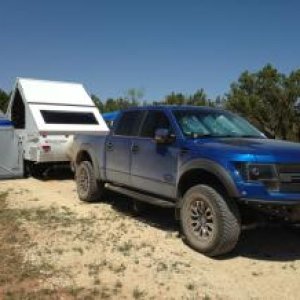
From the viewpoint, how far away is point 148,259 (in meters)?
6.37

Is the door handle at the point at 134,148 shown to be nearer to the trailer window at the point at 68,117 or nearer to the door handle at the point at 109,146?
the door handle at the point at 109,146

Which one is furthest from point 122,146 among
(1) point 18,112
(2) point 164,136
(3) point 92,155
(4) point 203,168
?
(1) point 18,112

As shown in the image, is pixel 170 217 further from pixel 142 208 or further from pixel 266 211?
pixel 266 211

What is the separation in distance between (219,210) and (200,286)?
42.5 inches

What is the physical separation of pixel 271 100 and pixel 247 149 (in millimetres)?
18300

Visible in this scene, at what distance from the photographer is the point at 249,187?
19.6ft

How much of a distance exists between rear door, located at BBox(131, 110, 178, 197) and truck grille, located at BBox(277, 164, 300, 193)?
159 centimetres

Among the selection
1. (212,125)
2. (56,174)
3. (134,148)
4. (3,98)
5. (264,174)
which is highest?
(3,98)

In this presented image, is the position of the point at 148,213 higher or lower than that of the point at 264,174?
lower

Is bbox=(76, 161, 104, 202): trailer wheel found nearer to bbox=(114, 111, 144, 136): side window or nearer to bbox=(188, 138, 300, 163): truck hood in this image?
bbox=(114, 111, 144, 136): side window

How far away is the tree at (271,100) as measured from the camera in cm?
2312

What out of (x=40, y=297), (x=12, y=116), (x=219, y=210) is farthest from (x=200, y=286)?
(x=12, y=116)

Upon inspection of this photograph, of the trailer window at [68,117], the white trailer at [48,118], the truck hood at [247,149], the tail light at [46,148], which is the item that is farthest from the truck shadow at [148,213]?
the trailer window at [68,117]

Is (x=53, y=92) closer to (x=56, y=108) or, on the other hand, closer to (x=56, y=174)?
(x=56, y=108)
